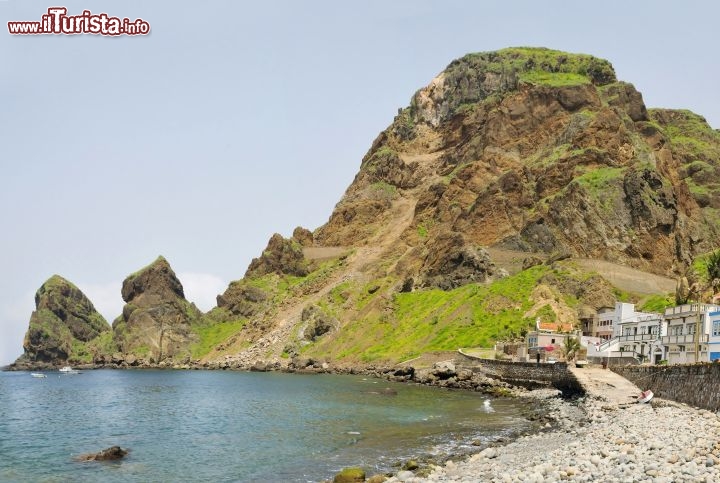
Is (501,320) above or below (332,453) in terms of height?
above

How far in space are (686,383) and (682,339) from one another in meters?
26.9

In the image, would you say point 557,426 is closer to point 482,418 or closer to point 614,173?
point 482,418

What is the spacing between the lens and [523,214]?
7264 inches

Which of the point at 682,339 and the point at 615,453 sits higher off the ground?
the point at 682,339

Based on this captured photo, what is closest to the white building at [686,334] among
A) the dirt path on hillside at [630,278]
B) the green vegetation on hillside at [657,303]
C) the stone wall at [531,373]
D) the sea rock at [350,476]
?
the stone wall at [531,373]

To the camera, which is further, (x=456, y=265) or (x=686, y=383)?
(x=456, y=265)

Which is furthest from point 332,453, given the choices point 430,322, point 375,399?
point 430,322

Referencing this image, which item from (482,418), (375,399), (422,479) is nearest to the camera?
(422,479)

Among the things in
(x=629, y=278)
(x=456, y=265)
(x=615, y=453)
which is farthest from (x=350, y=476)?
(x=456, y=265)

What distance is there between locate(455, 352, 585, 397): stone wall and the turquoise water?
931 centimetres

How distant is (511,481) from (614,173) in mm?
156971

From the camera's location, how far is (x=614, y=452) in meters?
34.9

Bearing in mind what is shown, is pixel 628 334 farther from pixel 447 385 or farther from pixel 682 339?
pixel 447 385

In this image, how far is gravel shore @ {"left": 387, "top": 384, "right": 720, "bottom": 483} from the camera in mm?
29141
